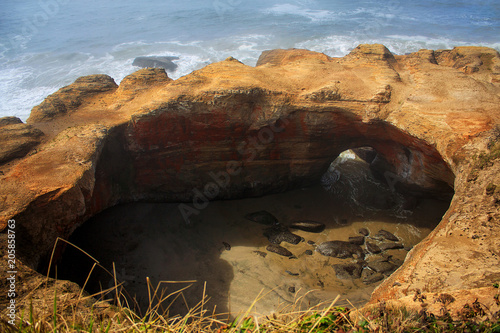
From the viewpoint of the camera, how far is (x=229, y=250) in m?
7.64

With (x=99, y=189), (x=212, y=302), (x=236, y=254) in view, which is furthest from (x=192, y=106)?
(x=212, y=302)

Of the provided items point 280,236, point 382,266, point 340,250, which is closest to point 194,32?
point 280,236

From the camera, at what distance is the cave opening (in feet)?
21.5

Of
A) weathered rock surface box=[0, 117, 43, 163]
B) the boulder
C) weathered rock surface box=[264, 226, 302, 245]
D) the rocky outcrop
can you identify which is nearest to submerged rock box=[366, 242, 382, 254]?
weathered rock surface box=[264, 226, 302, 245]

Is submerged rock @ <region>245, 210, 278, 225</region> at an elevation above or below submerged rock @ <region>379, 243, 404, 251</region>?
above

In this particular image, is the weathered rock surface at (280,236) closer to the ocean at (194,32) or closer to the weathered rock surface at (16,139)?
the weathered rock surface at (16,139)

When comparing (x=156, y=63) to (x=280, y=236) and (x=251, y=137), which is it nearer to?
(x=251, y=137)

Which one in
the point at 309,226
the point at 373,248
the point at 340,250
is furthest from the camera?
the point at 309,226

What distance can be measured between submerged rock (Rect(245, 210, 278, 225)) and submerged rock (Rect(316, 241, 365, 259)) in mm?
1405

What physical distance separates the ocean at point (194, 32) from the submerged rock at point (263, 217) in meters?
13.9

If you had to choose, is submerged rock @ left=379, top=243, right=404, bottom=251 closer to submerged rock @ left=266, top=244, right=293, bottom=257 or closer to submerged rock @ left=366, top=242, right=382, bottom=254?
submerged rock @ left=366, top=242, right=382, bottom=254

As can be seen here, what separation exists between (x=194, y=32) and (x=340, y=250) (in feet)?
86.8

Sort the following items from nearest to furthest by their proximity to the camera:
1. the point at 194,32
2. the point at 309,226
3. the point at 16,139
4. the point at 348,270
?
the point at 16,139, the point at 348,270, the point at 309,226, the point at 194,32

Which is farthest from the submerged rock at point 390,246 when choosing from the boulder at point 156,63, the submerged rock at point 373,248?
the boulder at point 156,63
